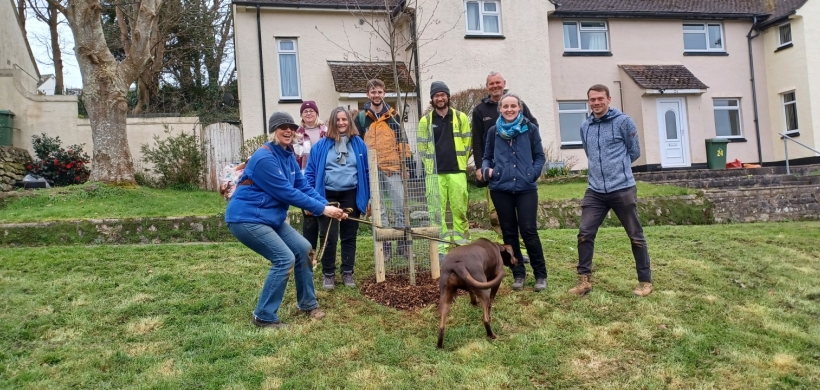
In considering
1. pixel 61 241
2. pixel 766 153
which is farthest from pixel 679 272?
pixel 766 153

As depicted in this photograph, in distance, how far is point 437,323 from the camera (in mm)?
5547

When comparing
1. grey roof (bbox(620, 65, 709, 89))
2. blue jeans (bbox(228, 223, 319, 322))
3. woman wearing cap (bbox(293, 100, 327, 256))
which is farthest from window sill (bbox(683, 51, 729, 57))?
blue jeans (bbox(228, 223, 319, 322))

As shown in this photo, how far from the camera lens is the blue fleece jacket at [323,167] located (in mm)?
6305

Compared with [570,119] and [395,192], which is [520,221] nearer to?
[395,192]

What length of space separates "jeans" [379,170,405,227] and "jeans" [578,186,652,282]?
1.93 meters

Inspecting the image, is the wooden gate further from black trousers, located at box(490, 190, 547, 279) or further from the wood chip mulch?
black trousers, located at box(490, 190, 547, 279)

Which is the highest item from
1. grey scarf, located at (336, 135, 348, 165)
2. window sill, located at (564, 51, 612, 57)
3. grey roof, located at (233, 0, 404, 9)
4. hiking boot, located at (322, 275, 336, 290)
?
grey roof, located at (233, 0, 404, 9)

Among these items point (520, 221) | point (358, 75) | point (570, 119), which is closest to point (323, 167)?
point (520, 221)

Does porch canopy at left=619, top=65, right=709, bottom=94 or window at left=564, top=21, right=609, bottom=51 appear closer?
porch canopy at left=619, top=65, right=709, bottom=94

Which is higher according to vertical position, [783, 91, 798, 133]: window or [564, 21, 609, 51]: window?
[564, 21, 609, 51]: window

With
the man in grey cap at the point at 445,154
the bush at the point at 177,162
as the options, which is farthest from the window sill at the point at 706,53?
the man in grey cap at the point at 445,154

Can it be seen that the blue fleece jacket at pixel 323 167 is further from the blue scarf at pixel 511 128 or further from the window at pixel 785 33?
the window at pixel 785 33

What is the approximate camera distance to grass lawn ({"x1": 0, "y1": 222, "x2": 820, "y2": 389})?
178 inches

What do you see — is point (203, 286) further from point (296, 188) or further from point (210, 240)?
point (210, 240)
